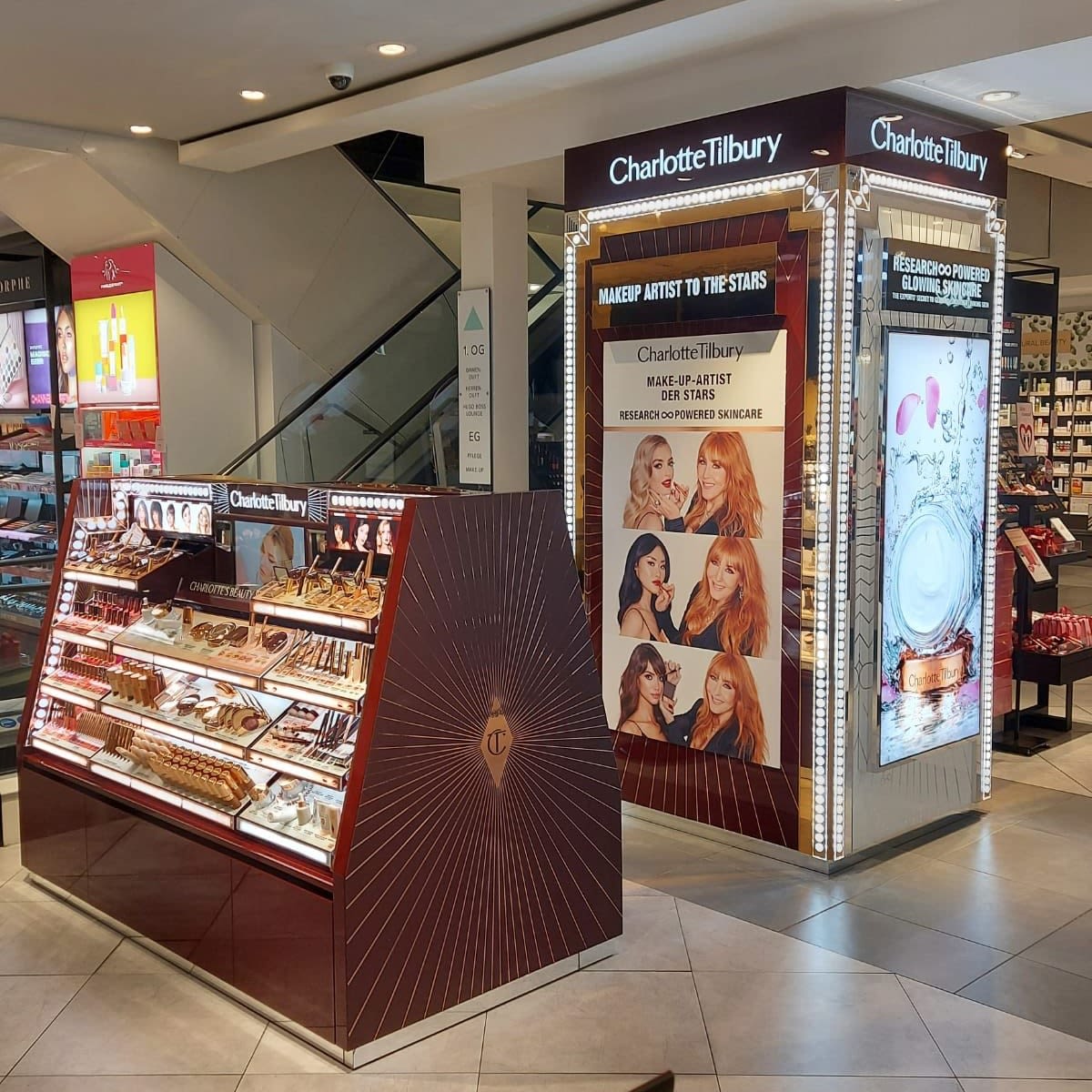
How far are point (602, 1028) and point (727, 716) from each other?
5.65ft

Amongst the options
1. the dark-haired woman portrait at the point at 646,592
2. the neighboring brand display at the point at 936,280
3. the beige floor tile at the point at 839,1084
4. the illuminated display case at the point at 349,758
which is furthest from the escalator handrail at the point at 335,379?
the beige floor tile at the point at 839,1084

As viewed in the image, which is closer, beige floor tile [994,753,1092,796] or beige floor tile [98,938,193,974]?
beige floor tile [98,938,193,974]

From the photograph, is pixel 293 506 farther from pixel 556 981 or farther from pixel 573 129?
pixel 573 129

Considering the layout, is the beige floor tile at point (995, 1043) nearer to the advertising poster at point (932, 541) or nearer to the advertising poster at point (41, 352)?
the advertising poster at point (932, 541)

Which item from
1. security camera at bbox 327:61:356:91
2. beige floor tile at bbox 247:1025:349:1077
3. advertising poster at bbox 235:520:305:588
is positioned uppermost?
security camera at bbox 327:61:356:91

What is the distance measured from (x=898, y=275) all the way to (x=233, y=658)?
9.49 feet

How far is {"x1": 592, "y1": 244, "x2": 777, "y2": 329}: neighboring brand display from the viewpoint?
4.72 m

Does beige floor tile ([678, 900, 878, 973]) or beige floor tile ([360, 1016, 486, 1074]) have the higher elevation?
beige floor tile ([678, 900, 878, 973])

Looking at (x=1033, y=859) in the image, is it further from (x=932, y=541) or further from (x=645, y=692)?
(x=645, y=692)

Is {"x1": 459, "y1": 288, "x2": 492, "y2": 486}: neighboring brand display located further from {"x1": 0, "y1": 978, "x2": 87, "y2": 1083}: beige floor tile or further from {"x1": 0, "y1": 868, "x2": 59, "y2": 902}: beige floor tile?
{"x1": 0, "y1": 978, "x2": 87, "y2": 1083}: beige floor tile

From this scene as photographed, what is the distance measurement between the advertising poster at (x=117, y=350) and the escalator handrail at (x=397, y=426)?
139 centimetres

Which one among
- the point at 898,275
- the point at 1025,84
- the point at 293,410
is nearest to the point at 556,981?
the point at 898,275

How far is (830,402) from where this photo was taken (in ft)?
14.8

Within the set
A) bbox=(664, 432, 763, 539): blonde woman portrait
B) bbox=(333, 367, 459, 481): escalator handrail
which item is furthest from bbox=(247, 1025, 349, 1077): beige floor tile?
bbox=(333, 367, 459, 481): escalator handrail
